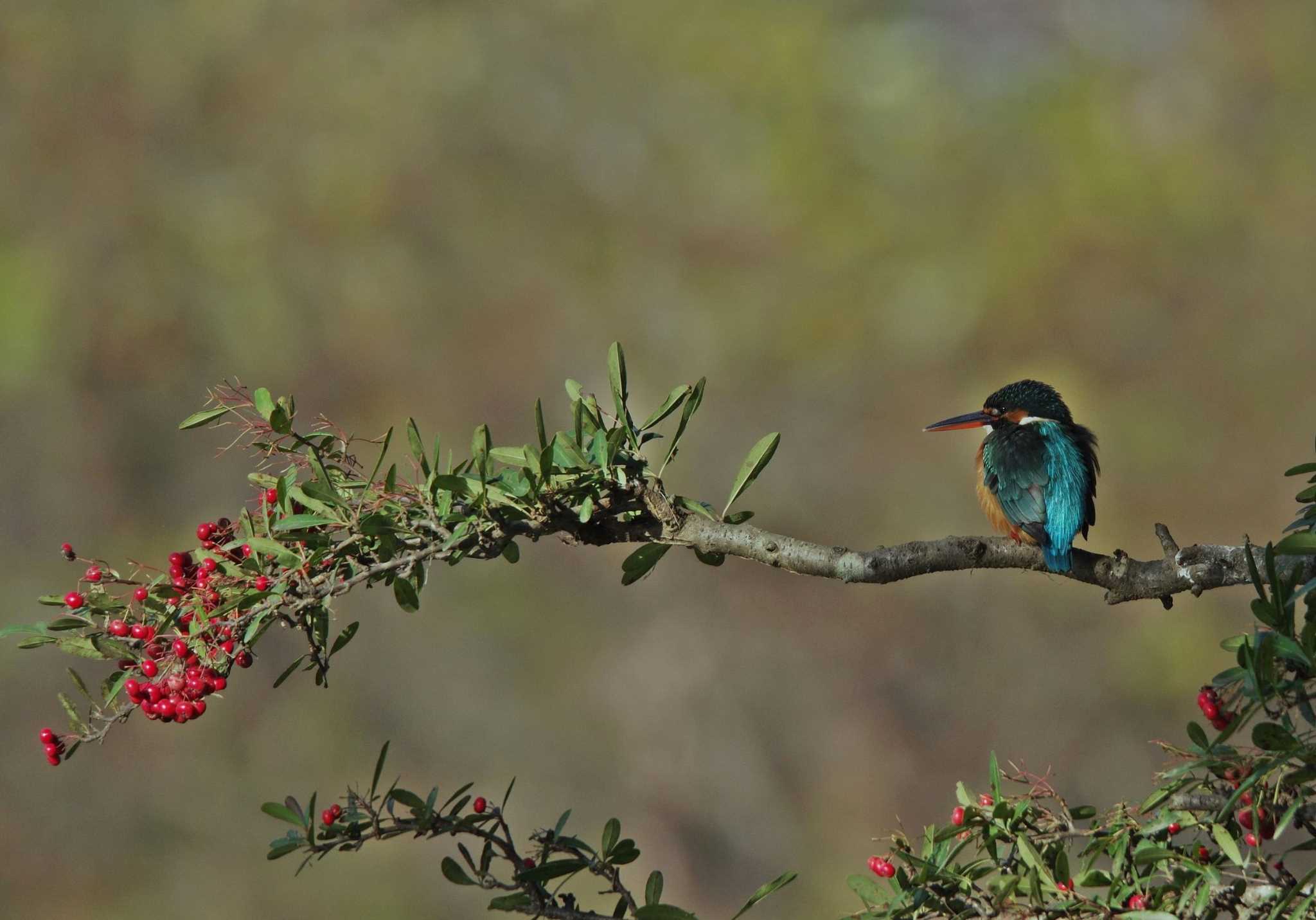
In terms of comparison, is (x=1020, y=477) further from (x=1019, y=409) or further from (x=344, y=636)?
(x=344, y=636)

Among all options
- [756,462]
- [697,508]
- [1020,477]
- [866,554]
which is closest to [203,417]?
[697,508]

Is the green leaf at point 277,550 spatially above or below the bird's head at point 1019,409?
below

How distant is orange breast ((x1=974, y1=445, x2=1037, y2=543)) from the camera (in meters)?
3.15

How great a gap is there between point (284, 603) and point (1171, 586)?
52.0 inches

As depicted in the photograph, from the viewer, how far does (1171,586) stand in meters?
1.91

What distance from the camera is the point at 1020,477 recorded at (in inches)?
122

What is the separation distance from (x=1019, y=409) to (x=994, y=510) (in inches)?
13.6

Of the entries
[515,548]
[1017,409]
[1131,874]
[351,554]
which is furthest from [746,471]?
[1017,409]

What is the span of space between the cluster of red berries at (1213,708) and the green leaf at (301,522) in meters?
1.13

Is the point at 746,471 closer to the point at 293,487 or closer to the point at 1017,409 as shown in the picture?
the point at 293,487

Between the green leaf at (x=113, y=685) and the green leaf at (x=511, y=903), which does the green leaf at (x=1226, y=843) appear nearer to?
the green leaf at (x=511, y=903)

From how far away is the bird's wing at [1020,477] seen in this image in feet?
9.58

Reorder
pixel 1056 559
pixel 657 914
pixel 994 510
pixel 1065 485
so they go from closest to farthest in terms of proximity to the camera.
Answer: pixel 657 914 < pixel 1056 559 < pixel 1065 485 < pixel 994 510

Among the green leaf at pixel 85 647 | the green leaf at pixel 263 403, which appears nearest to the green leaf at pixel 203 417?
the green leaf at pixel 263 403
